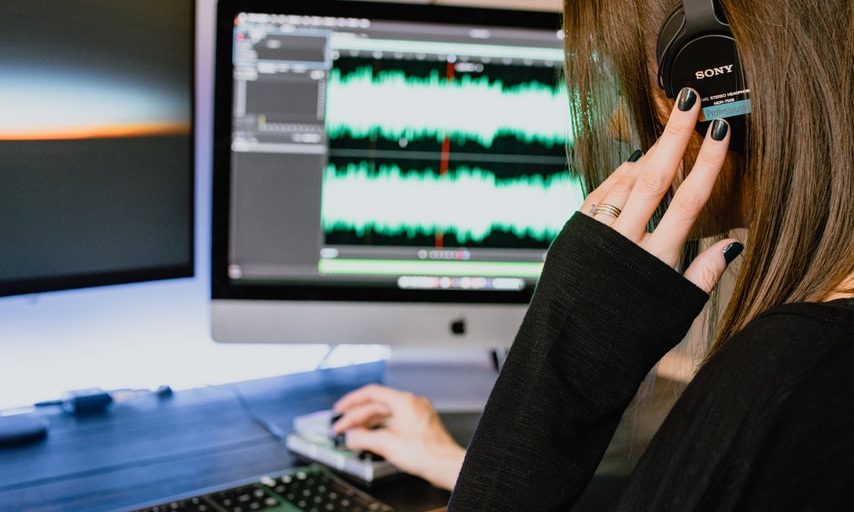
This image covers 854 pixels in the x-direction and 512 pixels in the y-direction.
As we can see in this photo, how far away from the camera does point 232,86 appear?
3.73 ft

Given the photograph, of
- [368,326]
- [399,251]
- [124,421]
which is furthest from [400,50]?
[124,421]

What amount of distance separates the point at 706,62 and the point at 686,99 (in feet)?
0.11

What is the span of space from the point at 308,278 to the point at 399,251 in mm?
125

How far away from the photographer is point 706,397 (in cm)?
53

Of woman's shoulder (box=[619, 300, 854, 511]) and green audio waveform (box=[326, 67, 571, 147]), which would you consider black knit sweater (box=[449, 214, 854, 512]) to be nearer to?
woman's shoulder (box=[619, 300, 854, 511])

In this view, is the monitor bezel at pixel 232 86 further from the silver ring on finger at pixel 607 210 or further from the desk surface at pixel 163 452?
the silver ring on finger at pixel 607 210

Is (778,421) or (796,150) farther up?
(796,150)

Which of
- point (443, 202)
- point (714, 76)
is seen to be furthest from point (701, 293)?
point (443, 202)

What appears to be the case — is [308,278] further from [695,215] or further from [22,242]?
[695,215]

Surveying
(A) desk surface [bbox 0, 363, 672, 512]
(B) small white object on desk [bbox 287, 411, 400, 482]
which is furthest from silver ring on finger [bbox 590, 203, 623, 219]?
(B) small white object on desk [bbox 287, 411, 400, 482]

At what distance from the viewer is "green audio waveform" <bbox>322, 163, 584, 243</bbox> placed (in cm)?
118

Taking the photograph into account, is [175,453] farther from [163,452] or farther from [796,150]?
[796,150]

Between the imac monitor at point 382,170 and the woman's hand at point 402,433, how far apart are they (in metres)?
0.14

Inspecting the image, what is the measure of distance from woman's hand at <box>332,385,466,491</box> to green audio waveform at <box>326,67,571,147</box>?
0.34 meters
